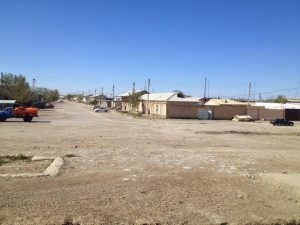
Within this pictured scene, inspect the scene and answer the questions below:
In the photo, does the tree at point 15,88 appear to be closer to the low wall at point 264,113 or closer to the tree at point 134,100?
the tree at point 134,100

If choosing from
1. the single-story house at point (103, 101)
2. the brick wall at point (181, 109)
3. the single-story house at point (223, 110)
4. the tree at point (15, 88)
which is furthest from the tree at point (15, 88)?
the single-story house at point (103, 101)

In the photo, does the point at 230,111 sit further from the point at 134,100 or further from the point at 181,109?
the point at 134,100

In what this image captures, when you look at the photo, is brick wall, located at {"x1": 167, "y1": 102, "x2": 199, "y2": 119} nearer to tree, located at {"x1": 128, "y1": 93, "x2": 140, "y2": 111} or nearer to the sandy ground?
tree, located at {"x1": 128, "y1": 93, "x2": 140, "y2": 111}

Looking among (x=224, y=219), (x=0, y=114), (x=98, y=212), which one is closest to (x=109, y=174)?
(x=98, y=212)

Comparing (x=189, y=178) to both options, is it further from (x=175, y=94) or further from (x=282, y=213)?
(x=175, y=94)

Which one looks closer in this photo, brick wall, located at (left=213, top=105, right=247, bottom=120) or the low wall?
the low wall

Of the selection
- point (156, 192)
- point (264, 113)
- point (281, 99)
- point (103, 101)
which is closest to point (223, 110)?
point (264, 113)

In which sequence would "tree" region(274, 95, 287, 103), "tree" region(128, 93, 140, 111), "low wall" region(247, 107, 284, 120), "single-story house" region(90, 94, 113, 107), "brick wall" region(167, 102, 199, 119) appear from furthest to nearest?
"single-story house" region(90, 94, 113, 107)
"tree" region(274, 95, 287, 103)
"tree" region(128, 93, 140, 111)
"low wall" region(247, 107, 284, 120)
"brick wall" region(167, 102, 199, 119)

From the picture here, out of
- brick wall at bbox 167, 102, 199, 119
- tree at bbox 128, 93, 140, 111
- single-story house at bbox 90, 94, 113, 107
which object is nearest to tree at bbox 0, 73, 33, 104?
tree at bbox 128, 93, 140, 111

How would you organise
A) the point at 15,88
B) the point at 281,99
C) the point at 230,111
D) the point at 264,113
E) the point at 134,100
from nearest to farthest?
the point at 264,113
the point at 230,111
the point at 15,88
the point at 134,100
the point at 281,99

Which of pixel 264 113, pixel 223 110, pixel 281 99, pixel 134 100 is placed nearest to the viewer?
pixel 223 110

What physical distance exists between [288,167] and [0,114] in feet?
114

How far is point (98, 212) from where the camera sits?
892cm

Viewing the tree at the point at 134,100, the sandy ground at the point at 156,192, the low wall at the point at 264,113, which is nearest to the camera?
the sandy ground at the point at 156,192
